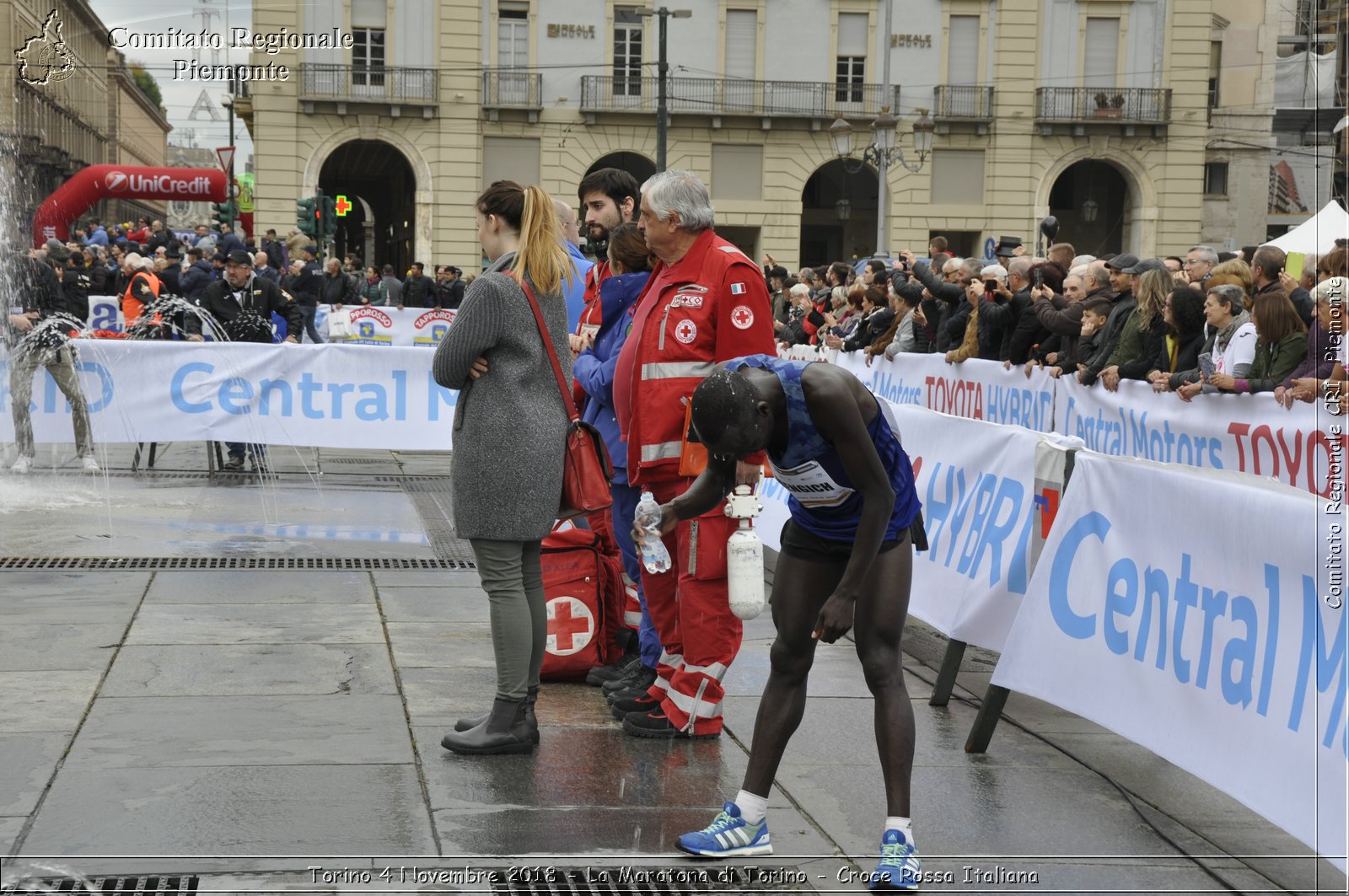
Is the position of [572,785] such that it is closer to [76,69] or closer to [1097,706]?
[1097,706]

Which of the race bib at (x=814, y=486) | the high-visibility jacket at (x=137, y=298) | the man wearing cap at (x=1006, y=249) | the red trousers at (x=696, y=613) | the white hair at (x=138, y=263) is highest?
the man wearing cap at (x=1006, y=249)

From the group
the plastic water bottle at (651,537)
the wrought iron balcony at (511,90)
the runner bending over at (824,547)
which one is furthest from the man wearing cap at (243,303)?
the wrought iron balcony at (511,90)

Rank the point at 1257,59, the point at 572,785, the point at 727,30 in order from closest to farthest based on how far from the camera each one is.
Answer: the point at 572,785 → the point at 1257,59 → the point at 727,30

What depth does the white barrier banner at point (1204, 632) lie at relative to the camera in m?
3.98

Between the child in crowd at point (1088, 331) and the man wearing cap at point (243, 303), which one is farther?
the man wearing cap at point (243, 303)

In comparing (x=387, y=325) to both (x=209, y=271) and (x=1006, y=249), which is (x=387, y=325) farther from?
(x=1006, y=249)

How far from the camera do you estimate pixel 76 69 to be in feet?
92.4

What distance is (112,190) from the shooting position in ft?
119

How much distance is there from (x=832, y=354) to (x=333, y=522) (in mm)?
6088

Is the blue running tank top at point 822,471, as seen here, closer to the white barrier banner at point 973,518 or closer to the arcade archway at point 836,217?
the white barrier banner at point 973,518

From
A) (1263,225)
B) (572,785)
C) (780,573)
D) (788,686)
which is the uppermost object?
(1263,225)

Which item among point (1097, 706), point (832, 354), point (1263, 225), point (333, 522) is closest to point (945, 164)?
point (1263, 225)

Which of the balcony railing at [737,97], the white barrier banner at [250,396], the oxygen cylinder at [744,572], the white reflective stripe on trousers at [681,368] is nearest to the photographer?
the oxygen cylinder at [744,572]

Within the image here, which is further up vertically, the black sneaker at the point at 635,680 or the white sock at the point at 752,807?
the white sock at the point at 752,807
